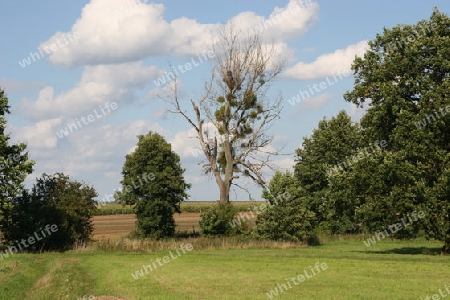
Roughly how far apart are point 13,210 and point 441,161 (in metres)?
35.7

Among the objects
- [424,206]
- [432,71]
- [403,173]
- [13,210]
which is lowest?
[424,206]

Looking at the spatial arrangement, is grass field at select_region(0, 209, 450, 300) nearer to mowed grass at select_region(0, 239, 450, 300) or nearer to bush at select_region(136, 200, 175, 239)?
mowed grass at select_region(0, 239, 450, 300)

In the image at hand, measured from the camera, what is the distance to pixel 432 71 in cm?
4216

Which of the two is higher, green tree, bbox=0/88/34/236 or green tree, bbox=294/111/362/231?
green tree, bbox=0/88/34/236

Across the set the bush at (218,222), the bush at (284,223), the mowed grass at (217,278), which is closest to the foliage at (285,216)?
the bush at (284,223)

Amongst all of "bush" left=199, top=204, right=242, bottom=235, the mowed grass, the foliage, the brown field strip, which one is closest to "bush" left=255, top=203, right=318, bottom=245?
the foliage

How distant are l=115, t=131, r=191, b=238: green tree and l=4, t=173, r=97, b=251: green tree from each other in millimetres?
7908

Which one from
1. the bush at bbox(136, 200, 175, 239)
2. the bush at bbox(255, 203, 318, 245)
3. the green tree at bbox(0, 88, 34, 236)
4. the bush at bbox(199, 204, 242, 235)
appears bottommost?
the bush at bbox(255, 203, 318, 245)

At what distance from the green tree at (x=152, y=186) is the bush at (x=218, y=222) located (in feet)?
18.9

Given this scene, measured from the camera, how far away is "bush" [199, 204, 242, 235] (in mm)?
60062

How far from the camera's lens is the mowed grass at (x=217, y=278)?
24.3m

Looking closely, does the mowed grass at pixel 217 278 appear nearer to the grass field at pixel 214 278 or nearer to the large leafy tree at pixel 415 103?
the grass field at pixel 214 278

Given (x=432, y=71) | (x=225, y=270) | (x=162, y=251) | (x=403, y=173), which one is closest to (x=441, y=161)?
(x=403, y=173)

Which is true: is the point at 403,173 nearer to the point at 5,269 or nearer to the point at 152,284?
the point at 152,284
